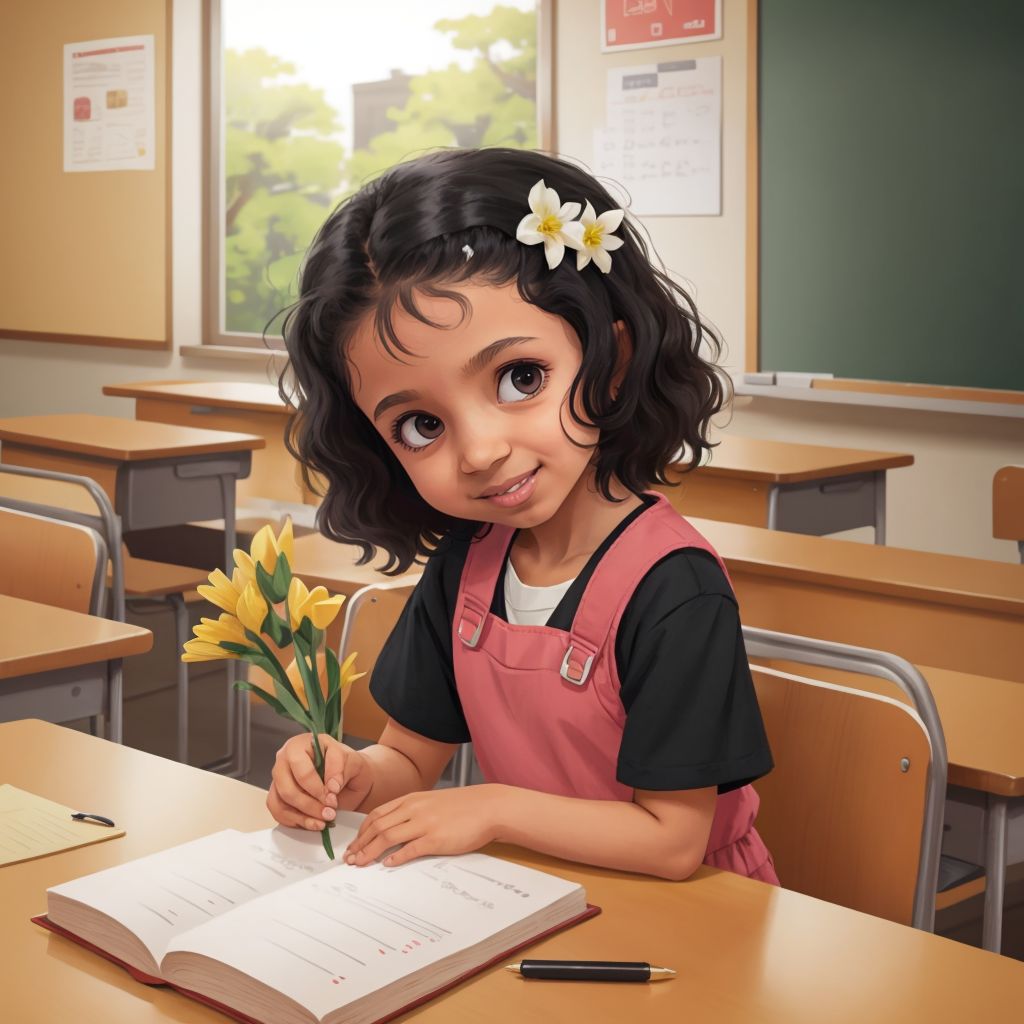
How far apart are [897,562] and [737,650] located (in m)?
1.54

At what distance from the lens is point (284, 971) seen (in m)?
0.78

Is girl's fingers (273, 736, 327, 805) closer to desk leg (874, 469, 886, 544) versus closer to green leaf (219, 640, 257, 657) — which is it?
green leaf (219, 640, 257, 657)

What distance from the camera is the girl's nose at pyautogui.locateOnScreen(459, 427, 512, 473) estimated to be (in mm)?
963

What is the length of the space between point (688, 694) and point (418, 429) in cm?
28

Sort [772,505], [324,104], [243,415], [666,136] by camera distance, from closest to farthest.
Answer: [772,505], [243,415], [666,136], [324,104]

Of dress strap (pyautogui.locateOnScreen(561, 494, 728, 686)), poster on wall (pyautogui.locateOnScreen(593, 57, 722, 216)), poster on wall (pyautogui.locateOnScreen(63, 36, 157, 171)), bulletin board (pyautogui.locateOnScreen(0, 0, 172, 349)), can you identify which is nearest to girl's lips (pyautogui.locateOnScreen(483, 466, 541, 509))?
dress strap (pyautogui.locateOnScreen(561, 494, 728, 686))

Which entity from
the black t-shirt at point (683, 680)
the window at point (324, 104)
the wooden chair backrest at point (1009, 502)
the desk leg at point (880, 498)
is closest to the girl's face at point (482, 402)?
the black t-shirt at point (683, 680)

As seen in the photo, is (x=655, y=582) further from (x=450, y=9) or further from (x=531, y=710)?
(x=450, y=9)

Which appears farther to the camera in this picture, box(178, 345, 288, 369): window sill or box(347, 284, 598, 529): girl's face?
box(178, 345, 288, 369): window sill

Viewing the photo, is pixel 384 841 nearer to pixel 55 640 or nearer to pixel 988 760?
pixel 988 760

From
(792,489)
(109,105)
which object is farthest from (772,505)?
(109,105)

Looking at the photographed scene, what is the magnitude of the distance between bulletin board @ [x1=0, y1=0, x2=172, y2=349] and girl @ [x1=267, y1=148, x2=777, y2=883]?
5.63 metres

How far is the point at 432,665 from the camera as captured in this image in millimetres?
1198

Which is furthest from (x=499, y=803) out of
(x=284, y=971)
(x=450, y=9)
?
(x=450, y=9)
